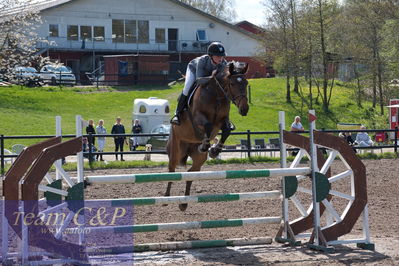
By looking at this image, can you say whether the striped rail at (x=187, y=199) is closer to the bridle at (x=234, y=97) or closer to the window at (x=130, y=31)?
the bridle at (x=234, y=97)

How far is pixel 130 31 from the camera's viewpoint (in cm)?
4700

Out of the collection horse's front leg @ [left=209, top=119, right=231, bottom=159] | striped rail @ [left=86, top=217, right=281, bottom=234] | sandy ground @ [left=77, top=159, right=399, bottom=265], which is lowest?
sandy ground @ [left=77, top=159, right=399, bottom=265]

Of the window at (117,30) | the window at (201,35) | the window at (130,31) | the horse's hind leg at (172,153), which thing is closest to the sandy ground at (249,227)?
the horse's hind leg at (172,153)

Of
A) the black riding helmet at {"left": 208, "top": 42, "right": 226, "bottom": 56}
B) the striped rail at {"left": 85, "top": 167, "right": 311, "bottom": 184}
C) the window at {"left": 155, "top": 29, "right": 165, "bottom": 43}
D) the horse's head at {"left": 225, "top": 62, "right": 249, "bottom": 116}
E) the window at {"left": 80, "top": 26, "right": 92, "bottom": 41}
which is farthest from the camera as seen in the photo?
the window at {"left": 155, "top": 29, "right": 165, "bottom": 43}

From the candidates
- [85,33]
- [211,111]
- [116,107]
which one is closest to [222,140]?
[211,111]

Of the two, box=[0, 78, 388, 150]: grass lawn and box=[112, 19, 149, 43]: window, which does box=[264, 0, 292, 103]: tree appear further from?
box=[112, 19, 149, 43]: window

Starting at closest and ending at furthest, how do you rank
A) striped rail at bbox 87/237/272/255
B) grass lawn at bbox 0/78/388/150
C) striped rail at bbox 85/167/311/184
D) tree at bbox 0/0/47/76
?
striped rail at bbox 85/167/311/184, striped rail at bbox 87/237/272/255, tree at bbox 0/0/47/76, grass lawn at bbox 0/78/388/150

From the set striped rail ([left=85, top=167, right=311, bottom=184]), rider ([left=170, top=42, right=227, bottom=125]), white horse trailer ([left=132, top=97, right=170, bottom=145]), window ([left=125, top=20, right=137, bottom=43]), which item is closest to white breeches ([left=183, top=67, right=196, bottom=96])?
rider ([left=170, top=42, right=227, bottom=125])

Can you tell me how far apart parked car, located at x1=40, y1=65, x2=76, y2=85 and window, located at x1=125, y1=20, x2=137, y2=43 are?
8.42m

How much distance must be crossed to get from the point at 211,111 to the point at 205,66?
29.2 inches

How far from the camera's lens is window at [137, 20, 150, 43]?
47.2 meters

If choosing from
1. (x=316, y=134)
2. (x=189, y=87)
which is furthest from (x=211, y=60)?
(x=316, y=134)

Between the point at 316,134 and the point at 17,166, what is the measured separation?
10.8ft

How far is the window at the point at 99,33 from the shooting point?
150 ft
